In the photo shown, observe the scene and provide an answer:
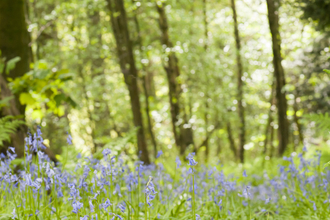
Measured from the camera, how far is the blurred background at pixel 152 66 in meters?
3.58

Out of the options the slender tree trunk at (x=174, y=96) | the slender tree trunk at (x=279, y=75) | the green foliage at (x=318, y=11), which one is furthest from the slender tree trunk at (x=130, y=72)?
the green foliage at (x=318, y=11)

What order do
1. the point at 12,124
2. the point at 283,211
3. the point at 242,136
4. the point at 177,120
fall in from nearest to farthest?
the point at 12,124 → the point at 283,211 → the point at 177,120 → the point at 242,136

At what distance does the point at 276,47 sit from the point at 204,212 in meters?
5.03

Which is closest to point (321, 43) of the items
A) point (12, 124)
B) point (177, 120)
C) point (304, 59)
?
point (304, 59)

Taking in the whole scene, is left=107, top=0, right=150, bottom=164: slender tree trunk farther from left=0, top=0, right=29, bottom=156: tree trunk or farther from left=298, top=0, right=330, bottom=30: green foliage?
left=298, top=0, right=330, bottom=30: green foliage

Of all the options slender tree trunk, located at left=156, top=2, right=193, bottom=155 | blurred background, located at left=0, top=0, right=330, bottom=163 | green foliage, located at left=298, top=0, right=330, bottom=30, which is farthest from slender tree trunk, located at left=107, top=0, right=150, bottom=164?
green foliage, located at left=298, top=0, right=330, bottom=30

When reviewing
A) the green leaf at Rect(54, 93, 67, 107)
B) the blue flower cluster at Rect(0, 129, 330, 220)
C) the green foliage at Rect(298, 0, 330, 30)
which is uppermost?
the green foliage at Rect(298, 0, 330, 30)

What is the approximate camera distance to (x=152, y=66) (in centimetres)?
943

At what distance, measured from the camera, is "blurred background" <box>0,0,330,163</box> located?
3578mm

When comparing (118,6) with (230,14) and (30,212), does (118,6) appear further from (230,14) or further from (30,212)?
(230,14)

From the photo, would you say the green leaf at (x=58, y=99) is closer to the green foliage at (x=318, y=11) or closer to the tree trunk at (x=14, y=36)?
the tree trunk at (x=14, y=36)

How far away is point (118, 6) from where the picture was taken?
20.2 feet

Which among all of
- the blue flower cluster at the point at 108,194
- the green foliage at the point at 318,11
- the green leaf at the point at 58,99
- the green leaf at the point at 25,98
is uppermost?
the green foliage at the point at 318,11

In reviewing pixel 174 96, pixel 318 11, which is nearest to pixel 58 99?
pixel 318 11
